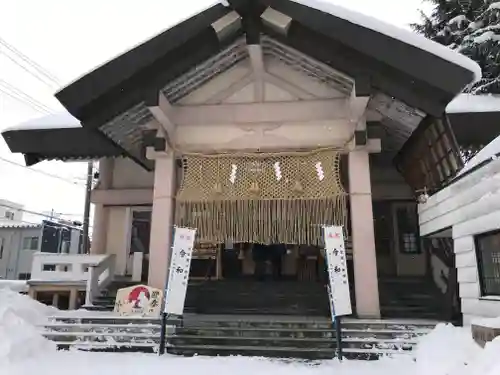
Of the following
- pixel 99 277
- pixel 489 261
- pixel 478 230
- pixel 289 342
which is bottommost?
pixel 289 342

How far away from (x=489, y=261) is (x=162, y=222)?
550cm

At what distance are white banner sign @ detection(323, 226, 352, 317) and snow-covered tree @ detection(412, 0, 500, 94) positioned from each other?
10226 mm

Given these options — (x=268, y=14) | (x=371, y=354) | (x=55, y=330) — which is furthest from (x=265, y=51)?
(x=55, y=330)

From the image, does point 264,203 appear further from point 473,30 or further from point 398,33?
point 473,30

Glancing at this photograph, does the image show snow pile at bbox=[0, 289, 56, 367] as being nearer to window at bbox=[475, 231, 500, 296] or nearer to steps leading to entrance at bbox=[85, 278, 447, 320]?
steps leading to entrance at bbox=[85, 278, 447, 320]

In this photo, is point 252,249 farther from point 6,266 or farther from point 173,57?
point 6,266

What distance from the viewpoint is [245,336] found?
21.8 feet

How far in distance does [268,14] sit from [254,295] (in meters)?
5.64

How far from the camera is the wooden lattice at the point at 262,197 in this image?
7.95m

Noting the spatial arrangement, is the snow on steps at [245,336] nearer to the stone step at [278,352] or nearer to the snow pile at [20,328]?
the stone step at [278,352]

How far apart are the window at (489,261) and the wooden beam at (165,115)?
220 inches

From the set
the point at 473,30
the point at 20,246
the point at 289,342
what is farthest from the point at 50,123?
the point at 20,246

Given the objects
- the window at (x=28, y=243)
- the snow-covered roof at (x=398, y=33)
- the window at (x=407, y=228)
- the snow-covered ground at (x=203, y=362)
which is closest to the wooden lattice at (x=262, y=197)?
the snow-covered roof at (x=398, y=33)

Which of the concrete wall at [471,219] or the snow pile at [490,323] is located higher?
the concrete wall at [471,219]
